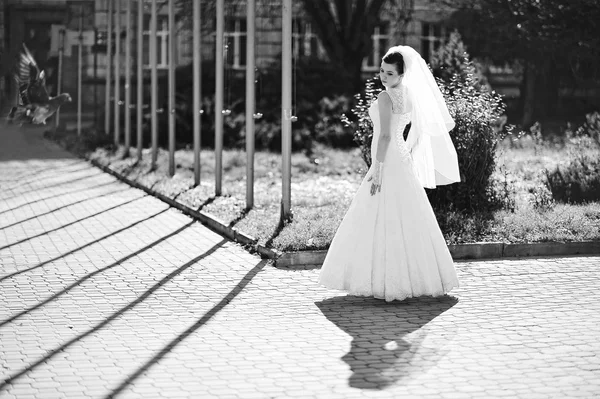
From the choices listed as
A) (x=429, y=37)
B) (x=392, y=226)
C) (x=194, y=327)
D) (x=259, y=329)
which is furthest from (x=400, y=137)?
(x=429, y=37)

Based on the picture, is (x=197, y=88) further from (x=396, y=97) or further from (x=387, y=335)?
(x=387, y=335)

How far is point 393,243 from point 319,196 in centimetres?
747

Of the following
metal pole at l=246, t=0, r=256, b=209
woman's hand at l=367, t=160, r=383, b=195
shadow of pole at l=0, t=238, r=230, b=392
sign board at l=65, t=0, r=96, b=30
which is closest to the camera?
shadow of pole at l=0, t=238, r=230, b=392

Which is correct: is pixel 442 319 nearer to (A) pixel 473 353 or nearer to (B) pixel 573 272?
(A) pixel 473 353

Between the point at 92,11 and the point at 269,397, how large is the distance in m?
31.5

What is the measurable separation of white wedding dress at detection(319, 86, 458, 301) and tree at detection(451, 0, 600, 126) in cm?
1035

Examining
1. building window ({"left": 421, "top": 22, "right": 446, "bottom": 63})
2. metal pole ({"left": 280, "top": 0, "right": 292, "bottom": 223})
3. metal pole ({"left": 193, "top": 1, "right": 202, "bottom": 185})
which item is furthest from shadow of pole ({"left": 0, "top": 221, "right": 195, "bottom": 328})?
building window ({"left": 421, "top": 22, "right": 446, "bottom": 63})

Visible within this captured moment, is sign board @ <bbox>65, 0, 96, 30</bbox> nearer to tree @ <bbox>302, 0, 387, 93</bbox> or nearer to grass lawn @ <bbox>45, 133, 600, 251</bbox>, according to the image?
tree @ <bbox>302, 0, 387, 93</bbox>

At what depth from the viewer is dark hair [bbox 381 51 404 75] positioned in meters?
8.40

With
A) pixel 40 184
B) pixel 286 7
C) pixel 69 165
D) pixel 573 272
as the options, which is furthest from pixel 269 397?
pixel 69 165

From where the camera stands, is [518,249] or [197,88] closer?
[518,249]

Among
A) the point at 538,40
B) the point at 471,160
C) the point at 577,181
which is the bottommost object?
the point at 577,181

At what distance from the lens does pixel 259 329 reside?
24.7ft

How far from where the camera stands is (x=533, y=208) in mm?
13109
